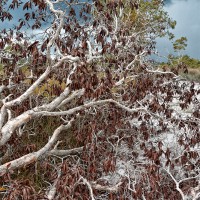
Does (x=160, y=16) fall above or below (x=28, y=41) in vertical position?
above

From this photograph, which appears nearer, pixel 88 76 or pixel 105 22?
pixel 88 76

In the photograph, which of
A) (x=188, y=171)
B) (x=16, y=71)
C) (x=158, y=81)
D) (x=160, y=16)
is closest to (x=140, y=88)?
(x=158, y=81)

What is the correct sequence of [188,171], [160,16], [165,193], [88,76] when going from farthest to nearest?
[160,16] → [188,171] → [165,193] → [88,76]

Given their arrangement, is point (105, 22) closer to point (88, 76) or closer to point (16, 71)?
point (16, 71)

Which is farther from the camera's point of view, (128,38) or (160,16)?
(160,16)

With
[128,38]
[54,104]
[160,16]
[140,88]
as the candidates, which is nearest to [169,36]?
[160,16]

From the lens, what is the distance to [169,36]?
29.9 m

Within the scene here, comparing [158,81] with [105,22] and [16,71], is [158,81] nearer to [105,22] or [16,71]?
[105,22]

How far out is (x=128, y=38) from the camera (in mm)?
11656

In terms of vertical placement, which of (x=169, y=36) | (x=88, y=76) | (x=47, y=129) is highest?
(x=169, y=36)

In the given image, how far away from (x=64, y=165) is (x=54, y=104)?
6.87ft

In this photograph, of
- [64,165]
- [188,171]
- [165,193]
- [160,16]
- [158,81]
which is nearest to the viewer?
[64,165]

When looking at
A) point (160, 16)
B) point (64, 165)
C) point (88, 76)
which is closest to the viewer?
point (64, 165)

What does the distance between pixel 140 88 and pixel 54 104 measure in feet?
8.21
